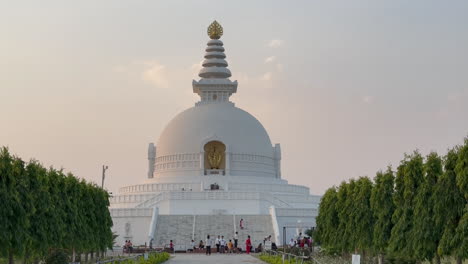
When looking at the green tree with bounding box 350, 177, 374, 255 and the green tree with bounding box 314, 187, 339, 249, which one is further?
the green tree with bounding box 314, 187, 339, 249

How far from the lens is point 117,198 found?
209 ft

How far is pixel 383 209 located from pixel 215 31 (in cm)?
5123

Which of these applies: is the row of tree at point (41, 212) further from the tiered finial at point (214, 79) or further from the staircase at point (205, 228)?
the tiered finial at point (214, 79)

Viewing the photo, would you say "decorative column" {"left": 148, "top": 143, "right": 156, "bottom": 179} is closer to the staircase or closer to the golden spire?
the golden spire

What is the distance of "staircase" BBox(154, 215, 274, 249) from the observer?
4912 centimetres

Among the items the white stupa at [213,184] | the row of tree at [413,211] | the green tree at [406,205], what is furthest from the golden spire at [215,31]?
the green tree at [406,205]

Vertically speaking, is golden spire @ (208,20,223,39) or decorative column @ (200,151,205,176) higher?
golden spire @ (208,20,223,39)

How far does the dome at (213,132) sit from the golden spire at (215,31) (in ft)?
27.6

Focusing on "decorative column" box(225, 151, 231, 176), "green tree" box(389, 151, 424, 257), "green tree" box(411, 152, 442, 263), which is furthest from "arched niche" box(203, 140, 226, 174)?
"green tree" box(411, 152, 442, 263)

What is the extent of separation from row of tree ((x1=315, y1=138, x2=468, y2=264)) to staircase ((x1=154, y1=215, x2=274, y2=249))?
1923 cm

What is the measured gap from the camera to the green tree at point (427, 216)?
20.7 metres

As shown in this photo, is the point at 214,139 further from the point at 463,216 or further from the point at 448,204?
the point at 463,216

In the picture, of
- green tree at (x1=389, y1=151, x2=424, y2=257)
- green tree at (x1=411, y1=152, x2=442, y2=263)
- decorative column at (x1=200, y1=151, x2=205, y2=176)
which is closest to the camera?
green tree at (x1=411, y1=152, x2=442, y2=263)

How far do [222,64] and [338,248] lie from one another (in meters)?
42.8
